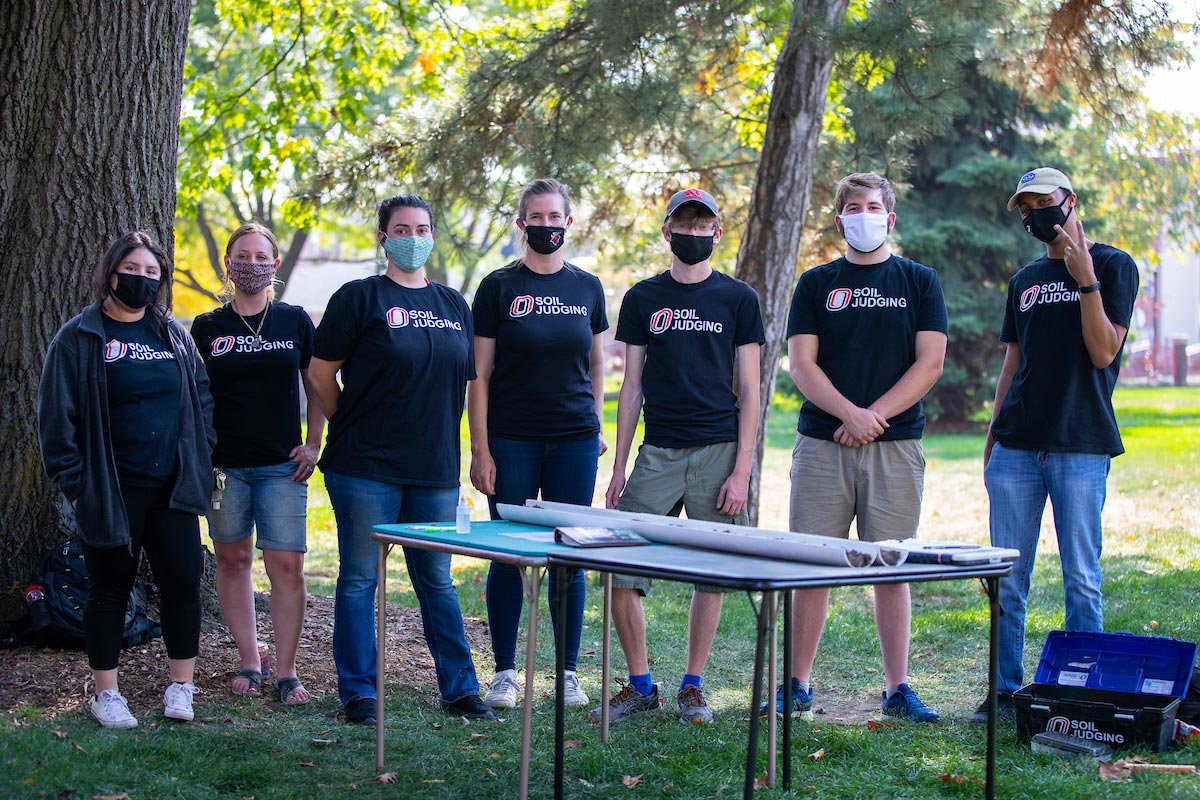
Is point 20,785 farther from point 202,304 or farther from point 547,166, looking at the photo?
point 202,304

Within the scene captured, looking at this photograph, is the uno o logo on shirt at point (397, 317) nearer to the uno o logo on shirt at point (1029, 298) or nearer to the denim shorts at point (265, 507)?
the denim shorts at point (265, 507)

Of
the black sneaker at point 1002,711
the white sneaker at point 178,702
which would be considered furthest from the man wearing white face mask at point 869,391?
the white sneaker at point 178,702

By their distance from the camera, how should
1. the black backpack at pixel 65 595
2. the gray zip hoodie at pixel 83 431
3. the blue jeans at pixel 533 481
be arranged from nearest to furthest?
the gray zip hoodie at pixel 83 431 < the blue jeans at pixel 533 481 < the black backpack at pixel 65 595

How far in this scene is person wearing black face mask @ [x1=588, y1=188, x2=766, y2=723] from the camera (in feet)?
16.4

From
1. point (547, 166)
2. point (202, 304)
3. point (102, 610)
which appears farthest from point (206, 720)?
point (202, 304)

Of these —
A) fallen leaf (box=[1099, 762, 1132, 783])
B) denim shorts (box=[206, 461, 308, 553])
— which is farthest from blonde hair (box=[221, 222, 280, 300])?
fallen leaf (box=[1099, 762, 1132, 783])

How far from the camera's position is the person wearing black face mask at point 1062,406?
4.67m

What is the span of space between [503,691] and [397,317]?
1.64 m

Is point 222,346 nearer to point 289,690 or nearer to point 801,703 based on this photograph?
point 289,690

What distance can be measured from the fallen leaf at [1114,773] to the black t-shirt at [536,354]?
231 cm

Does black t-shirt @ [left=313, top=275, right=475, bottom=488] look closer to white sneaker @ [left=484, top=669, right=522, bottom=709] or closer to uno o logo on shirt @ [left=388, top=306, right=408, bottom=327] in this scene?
uno o logo on shirt @ [left=388, top=306, right=408, bottom=327]

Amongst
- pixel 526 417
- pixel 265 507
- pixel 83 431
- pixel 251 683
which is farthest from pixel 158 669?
pixel 526 417

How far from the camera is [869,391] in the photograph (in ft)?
16.1

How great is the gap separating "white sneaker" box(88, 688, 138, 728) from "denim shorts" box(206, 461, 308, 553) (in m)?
0.76
